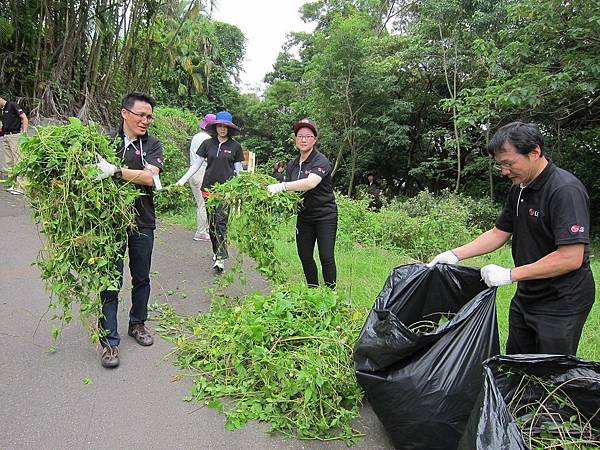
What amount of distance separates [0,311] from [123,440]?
210cm

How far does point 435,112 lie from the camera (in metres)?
17.0

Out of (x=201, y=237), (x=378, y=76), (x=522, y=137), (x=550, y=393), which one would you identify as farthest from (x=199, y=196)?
(x=378, y=76)

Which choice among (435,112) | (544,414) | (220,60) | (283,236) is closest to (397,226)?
(283,236)

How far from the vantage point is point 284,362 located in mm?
2617

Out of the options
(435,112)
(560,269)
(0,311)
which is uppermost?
(435,112)

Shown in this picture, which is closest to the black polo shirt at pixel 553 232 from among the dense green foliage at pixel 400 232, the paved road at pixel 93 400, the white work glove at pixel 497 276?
the white work glove at pixel 497 276

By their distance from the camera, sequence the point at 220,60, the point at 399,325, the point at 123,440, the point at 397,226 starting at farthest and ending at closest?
the point at 220,60
the point at 397,226
the point at 123,440
the point at 399,325

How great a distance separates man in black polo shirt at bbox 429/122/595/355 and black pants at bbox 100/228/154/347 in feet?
7.14

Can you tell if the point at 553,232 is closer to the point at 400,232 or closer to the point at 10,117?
the point at 400,232

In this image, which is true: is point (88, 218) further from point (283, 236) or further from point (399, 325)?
point (283, 236)

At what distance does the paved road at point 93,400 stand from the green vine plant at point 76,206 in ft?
1.10

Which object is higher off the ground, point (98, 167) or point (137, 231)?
point (98, 167)

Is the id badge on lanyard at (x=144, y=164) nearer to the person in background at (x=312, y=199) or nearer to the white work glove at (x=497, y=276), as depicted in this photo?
the person in background at (x=312, y=199)

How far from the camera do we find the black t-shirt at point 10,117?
299 inches
